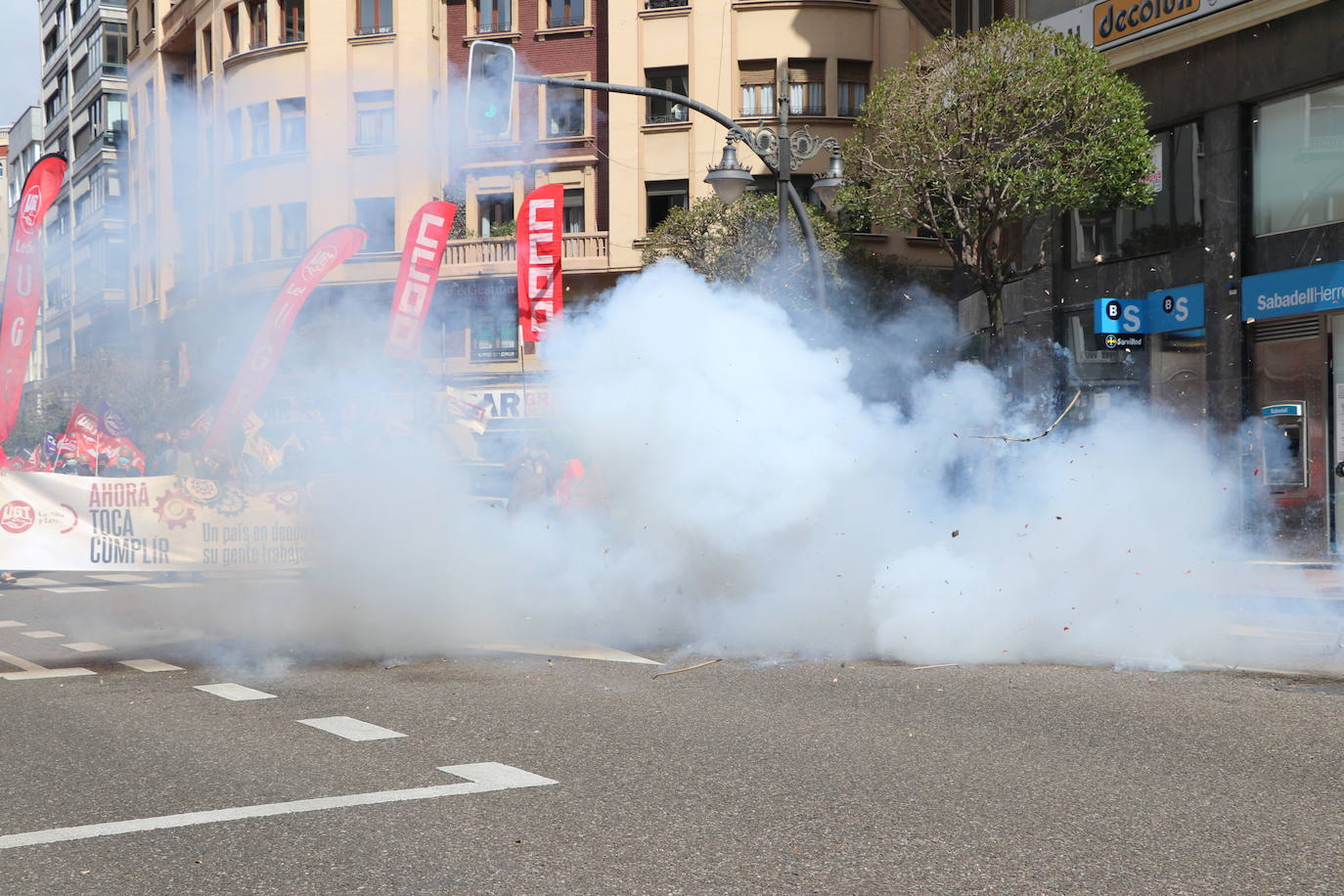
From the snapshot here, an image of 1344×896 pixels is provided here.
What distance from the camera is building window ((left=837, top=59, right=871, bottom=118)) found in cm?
3047

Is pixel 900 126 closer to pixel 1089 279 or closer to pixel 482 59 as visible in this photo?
pixel 1089 279

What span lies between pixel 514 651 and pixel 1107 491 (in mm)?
4301

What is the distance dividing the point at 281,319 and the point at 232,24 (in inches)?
137

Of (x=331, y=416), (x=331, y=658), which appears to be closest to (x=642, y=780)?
(x=331, y=658)

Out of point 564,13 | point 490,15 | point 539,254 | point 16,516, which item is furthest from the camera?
point 564,13

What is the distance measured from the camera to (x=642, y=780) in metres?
5.23

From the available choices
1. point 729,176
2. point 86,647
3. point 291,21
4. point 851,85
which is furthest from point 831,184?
point 851,85

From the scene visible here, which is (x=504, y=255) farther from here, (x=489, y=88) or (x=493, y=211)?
(x=489, y=88)

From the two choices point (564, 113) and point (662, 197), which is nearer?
point (662, 197)

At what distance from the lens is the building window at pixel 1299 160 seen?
1614 cm

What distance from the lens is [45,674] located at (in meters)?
8.56

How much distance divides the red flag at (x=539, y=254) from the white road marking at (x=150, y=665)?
1398 cm

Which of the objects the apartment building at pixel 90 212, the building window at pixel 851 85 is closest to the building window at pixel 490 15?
the apartment building at pixel 90 212

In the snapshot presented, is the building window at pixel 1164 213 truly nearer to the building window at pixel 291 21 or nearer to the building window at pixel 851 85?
the building window at pixel 291 21
